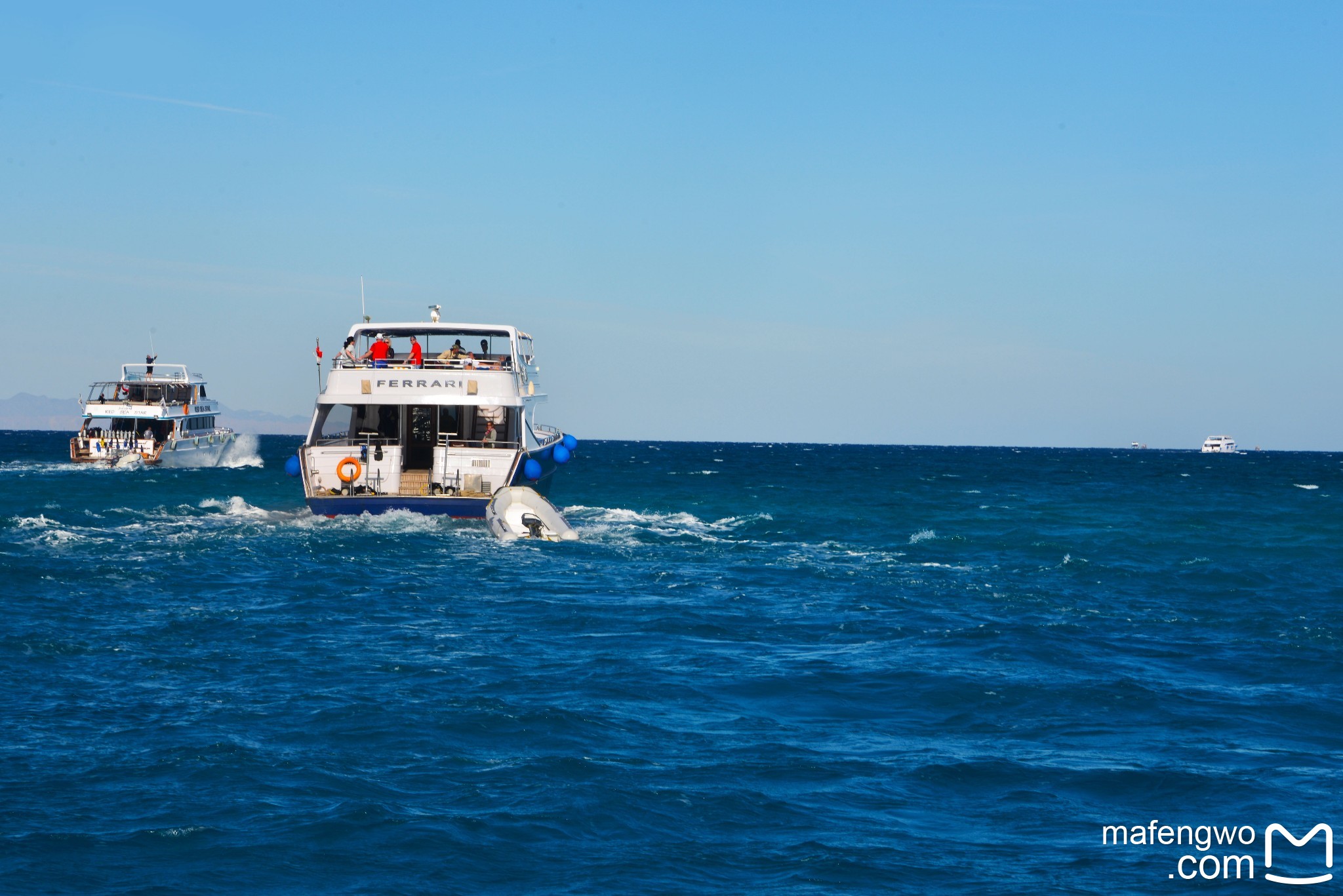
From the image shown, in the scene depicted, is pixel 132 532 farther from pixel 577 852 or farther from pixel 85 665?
pixel 577 852

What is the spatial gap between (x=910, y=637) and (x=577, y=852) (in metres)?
9.78

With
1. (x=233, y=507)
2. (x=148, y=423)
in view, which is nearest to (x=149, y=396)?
(x=148, y=423)

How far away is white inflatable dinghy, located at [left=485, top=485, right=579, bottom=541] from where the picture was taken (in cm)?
2928

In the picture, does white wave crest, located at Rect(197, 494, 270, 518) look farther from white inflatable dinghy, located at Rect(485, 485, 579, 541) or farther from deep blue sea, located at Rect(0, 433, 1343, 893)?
white inflatable dinghy, located at Rect(485, 485, 579, 541)

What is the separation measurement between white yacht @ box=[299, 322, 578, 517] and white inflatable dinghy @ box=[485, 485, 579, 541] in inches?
38.1

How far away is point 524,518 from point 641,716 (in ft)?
54.9

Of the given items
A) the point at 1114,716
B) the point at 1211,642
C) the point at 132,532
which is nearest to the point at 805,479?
the point at 132,532

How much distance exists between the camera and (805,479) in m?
72.3

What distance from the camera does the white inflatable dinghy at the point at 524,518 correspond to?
29.3 metres

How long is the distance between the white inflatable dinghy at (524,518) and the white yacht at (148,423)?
45074 mm

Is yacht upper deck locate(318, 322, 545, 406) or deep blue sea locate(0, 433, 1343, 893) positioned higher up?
yacht upper deck locate(318, 322, 545, 406)

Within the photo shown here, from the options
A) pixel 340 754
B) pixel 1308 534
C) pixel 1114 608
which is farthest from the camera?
pixel 1308 534

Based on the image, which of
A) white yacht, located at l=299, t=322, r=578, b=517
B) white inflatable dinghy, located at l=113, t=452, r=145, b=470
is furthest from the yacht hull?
white inflatable dinghy, located at l=113, t=452, r=145, b=470

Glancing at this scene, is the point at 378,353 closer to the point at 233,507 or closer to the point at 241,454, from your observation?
the point at 233,507
